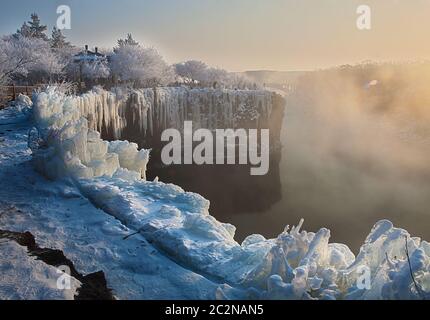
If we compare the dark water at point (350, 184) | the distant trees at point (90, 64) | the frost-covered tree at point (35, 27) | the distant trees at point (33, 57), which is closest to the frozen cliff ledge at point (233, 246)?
the dark water at point (350, 184)

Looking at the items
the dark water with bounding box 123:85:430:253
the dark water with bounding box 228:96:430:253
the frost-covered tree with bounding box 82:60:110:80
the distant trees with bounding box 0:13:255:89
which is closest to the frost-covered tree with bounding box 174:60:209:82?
the distant trees with bounding box 0:13:255:89

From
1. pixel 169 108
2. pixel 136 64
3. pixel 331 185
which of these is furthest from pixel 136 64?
pixel 331 185

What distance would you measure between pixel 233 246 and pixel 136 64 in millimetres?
51052

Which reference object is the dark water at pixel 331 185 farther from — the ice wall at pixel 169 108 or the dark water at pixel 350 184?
the ice wall at pixel 169 108

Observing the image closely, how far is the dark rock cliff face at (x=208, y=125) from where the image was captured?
97.6ft

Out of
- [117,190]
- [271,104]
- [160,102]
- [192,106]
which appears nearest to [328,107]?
[271,104]

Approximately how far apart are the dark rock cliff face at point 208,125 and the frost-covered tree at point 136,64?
11.5 meters

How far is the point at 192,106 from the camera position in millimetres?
43406

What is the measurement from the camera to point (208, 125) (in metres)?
46.2

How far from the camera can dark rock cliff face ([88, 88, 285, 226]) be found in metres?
29.7

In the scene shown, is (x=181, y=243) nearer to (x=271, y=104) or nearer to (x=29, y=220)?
(x=29, y=220)

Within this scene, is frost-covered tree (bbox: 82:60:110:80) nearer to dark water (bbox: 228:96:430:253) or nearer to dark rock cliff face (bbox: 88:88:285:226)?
dark rock cliff face (bbox: 88:88:285:226)

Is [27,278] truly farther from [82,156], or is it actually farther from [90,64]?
[90,64]

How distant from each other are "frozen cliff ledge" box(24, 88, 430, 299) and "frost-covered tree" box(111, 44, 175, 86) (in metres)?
44.5
